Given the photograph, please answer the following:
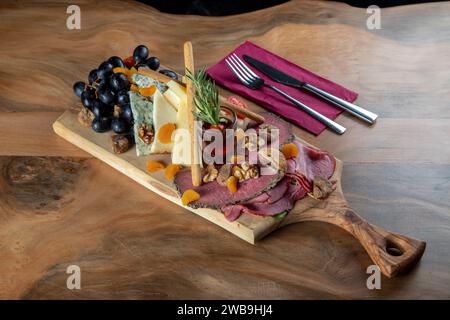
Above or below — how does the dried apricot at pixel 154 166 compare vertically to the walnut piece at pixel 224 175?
below

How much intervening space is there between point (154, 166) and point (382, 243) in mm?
642

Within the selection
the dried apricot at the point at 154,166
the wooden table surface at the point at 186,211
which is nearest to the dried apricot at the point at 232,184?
the wooden table surface at the point at 186,211

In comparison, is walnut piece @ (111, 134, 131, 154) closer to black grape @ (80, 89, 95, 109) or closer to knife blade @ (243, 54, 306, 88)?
black grape @ (80, 89, 95, 109)

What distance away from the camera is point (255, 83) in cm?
213

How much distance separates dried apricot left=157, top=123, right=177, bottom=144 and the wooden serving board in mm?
54

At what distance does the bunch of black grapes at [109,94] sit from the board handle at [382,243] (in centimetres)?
63

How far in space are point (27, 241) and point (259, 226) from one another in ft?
1.94

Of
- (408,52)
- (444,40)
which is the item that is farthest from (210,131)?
(444,40)

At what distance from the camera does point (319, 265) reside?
5.42 feet

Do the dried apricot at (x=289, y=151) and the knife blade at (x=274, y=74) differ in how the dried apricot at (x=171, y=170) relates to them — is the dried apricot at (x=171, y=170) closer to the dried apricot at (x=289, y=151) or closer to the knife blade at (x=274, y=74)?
the dried apricot at (x=289, y=151)

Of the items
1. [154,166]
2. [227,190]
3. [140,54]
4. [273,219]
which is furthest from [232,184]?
[140,54]

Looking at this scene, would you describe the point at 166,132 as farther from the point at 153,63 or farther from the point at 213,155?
the point at 153,63

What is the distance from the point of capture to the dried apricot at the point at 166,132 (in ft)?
6.18

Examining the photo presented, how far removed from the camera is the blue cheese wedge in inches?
75.1
